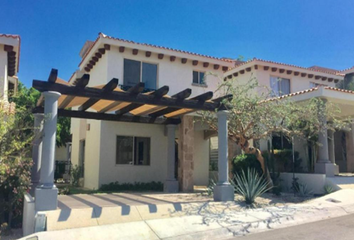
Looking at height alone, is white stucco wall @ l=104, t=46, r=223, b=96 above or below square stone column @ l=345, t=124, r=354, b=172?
above

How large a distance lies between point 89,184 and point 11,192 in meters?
6.96

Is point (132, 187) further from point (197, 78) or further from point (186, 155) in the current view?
point (197, 78)

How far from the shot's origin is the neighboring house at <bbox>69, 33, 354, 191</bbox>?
14488 millimetres

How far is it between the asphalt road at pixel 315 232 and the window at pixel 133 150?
28.4 feet

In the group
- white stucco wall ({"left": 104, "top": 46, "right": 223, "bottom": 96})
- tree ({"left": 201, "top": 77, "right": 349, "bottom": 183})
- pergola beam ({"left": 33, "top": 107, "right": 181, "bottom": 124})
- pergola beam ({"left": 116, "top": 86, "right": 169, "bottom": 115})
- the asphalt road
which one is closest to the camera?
the asphalt road

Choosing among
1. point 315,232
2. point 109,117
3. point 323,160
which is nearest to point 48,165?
point 109,117

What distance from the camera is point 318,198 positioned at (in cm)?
1130

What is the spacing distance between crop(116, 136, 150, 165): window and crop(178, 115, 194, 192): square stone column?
1.85m

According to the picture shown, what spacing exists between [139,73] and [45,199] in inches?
345

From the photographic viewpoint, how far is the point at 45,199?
770cm

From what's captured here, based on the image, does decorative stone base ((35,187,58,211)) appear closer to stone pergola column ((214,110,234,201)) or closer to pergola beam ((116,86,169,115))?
pergola beam ((116,86,169,115))

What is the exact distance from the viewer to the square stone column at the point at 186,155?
568 inches

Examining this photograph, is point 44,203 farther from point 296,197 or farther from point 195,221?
point 296,197

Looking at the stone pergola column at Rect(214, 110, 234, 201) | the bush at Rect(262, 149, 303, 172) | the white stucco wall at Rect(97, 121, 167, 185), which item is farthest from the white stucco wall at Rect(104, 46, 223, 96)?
the bush at Rect(262, 149, 303, 172)
